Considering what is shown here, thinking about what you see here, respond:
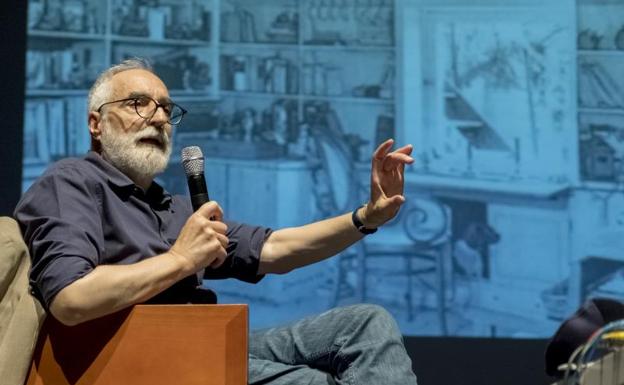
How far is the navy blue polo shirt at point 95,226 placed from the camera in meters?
1.71

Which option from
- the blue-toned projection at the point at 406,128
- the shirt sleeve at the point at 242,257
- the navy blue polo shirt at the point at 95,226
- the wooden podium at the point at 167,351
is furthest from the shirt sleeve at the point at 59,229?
the blue-toned projection at the point at 406,128

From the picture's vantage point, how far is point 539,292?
3.27 m

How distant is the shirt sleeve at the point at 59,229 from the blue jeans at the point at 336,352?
0.45 m

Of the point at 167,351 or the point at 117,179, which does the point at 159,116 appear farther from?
the point at 167,351

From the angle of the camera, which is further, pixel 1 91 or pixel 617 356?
pixel 1 91

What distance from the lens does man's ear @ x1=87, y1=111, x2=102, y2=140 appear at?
2145 millimetres

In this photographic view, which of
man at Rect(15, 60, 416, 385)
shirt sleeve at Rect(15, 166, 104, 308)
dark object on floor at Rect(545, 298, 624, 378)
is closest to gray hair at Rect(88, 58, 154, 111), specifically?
man at Rect(15, 60, 416, 385)

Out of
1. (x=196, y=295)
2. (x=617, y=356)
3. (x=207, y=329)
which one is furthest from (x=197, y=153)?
(x=617, y=356)

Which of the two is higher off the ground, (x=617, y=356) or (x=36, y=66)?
(x=36, y=66)

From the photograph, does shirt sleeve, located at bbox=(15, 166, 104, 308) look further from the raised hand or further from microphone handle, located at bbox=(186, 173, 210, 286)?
the raised hand

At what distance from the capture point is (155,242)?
77.3 inches

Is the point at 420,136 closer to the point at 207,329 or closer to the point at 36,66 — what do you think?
the point at 36,66

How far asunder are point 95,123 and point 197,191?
403 millimetres

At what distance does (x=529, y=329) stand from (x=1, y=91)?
7.45 feet
